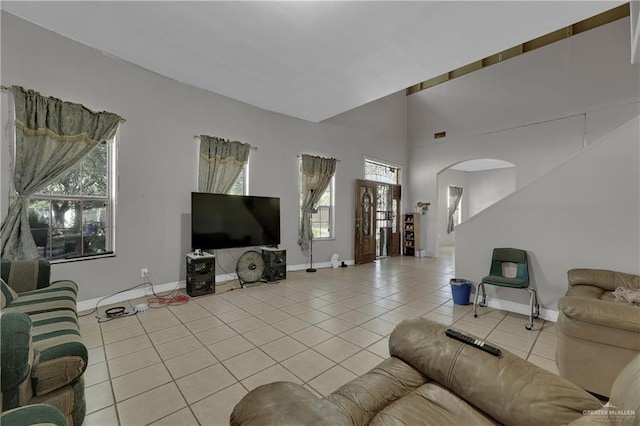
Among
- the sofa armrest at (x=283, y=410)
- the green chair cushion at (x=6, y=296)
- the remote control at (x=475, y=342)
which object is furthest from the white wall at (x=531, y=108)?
the green chair cushion at (x=6, y=296)

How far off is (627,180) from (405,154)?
226 inches

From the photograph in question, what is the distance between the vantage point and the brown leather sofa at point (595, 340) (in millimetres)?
1818

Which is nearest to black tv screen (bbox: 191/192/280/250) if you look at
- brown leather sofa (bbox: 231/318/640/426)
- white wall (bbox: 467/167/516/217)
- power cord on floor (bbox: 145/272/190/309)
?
power cord on floor (bbox: 145/272/190/309)

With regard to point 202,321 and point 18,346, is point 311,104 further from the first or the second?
point 18,346

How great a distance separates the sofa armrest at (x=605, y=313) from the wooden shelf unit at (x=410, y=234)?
615cm

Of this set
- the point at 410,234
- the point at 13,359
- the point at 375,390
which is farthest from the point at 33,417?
the point at 410,234

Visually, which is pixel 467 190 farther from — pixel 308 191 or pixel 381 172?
pixel 308 191

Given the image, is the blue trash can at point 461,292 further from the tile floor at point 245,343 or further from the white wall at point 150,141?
the white wall at point 150,141

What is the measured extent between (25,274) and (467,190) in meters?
13.0

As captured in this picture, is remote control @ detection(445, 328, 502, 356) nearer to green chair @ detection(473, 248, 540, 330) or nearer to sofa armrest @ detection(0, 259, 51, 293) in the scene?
green chair @ detection(473, 248, 540, 330)

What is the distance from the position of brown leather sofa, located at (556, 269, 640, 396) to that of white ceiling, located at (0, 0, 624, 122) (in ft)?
9.27

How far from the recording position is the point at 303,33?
3.14m

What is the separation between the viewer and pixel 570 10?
9.09 ft

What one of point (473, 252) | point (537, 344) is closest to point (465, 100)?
point (473, 252)
